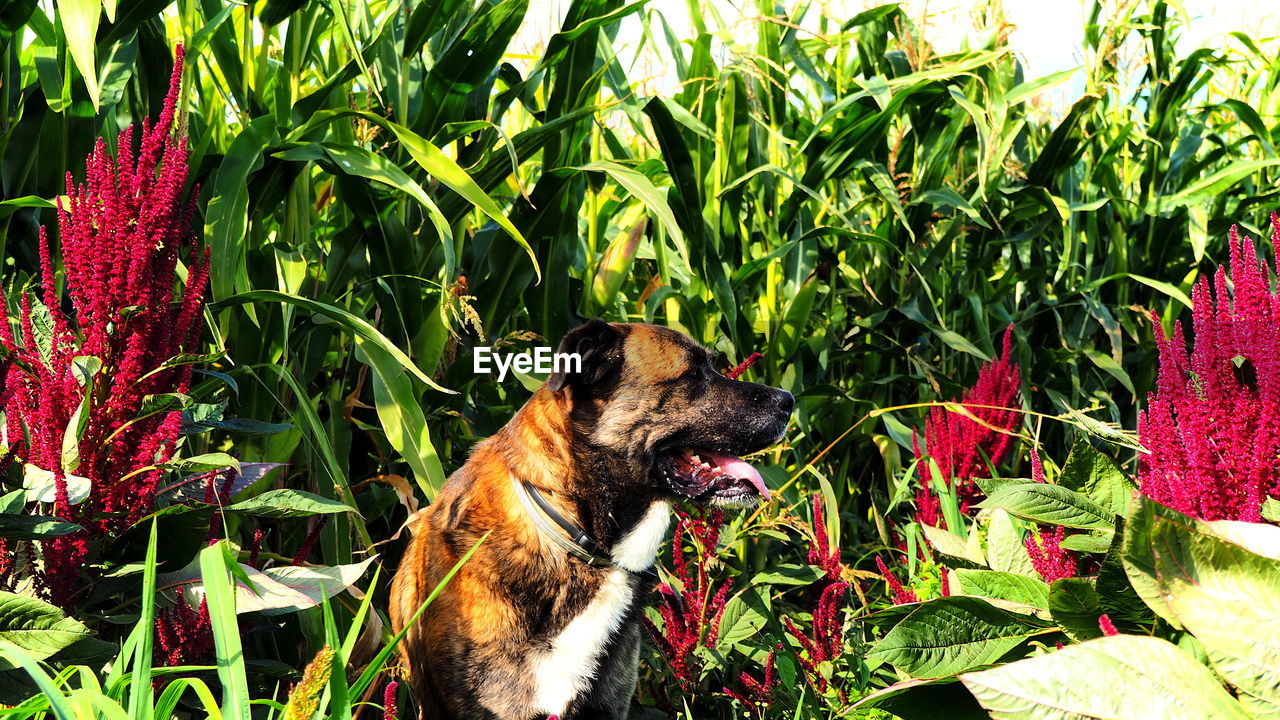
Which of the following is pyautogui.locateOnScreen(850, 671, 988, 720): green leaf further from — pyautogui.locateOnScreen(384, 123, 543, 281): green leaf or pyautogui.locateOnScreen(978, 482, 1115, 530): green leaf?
pyautogui.locateOnScreen(384, 123, 543, 281): green leaf

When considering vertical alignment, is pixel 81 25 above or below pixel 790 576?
above

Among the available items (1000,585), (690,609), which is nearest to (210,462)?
(1000,585)

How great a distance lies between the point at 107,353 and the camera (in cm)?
164

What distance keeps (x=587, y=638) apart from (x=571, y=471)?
381 millimetres

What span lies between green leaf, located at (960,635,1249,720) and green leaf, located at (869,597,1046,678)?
0.30 m

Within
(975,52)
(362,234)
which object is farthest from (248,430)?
(975,52)

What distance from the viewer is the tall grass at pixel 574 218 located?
2111mm

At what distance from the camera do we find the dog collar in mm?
2213

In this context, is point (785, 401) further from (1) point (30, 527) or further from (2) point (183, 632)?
(1) point (30, 527)

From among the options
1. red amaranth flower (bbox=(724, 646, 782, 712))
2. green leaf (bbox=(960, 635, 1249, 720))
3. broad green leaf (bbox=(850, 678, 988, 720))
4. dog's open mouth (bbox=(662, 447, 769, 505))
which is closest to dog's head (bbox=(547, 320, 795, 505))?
dog's open mouth (bbox=(662, 447, 769, 505))

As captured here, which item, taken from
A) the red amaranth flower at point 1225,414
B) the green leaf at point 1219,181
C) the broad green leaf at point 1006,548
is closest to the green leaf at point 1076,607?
the red amaranth flower at point 1225,414

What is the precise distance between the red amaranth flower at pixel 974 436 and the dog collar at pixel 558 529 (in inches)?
46.5

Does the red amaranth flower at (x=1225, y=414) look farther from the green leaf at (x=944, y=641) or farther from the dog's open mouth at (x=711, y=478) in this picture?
the dog's open mouth at (x=711, y=478)

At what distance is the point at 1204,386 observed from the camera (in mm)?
1480
